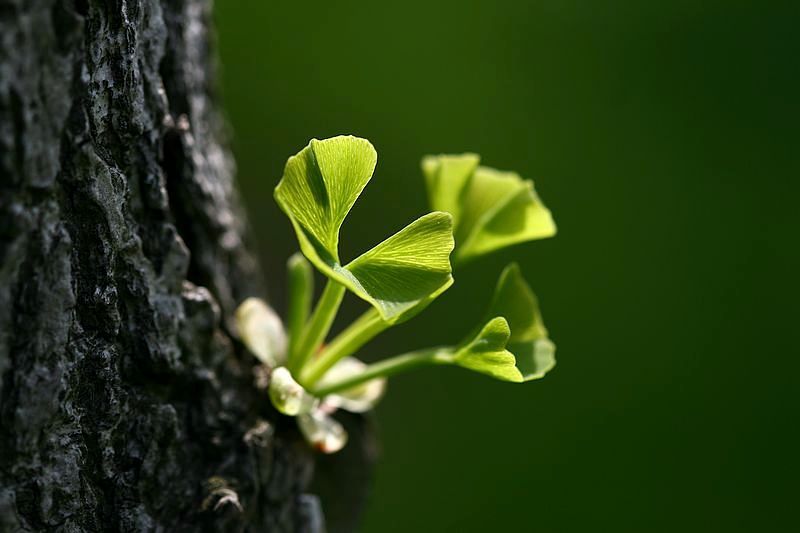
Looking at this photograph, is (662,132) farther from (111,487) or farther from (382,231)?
(111,487)

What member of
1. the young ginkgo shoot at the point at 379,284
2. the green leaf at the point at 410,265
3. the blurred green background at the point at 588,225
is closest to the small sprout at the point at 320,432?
the young ginkgo shoot at the point at 379,284

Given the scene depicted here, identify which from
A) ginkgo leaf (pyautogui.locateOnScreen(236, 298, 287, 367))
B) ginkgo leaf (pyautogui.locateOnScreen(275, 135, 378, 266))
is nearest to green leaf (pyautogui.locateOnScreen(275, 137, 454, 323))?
ginkgo leaf (pyautogui.locateOnScreen(275, 135, 378, 266))

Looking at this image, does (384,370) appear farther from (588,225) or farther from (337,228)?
(588,225)

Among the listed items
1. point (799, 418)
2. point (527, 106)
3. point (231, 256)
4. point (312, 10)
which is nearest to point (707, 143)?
point (527, 106)

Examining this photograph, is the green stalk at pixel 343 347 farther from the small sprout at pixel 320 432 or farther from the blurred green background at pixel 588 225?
the blurred green background at pixel 588 225

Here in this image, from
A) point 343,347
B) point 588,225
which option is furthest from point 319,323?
point 588,225

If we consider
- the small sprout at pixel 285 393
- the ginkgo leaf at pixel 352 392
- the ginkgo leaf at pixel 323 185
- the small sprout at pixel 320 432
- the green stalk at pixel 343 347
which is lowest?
the small sprout at pixel 320 432

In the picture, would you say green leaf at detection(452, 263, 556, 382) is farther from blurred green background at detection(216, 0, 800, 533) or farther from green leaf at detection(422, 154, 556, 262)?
blurred green background at detection(216, 0, 800, 533)
